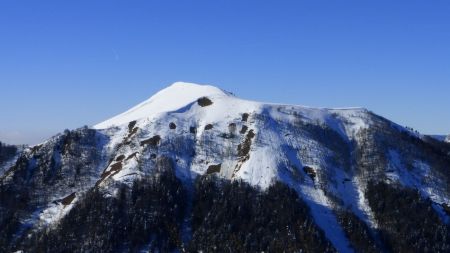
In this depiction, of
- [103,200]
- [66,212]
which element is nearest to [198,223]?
[103,200]

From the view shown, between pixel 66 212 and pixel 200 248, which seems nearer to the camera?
pixel 200 248

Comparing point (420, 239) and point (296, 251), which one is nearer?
point (296, 251)

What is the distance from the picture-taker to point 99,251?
178 meters

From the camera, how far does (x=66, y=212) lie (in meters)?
198

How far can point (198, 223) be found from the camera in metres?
195

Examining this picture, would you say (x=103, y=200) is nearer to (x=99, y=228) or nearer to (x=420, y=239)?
(x=99, y=228)

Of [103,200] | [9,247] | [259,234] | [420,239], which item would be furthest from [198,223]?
[420,239]

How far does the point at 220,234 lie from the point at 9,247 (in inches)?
2692

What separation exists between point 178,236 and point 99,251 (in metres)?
26.0

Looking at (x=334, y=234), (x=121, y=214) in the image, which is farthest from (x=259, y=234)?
(x=121, y=214)

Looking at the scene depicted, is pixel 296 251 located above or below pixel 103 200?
below

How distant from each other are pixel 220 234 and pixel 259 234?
13.0 metres

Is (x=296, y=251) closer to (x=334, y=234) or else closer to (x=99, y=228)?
(x=334, y=234)

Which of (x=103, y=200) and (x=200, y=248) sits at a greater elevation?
(x=103, y=200)
